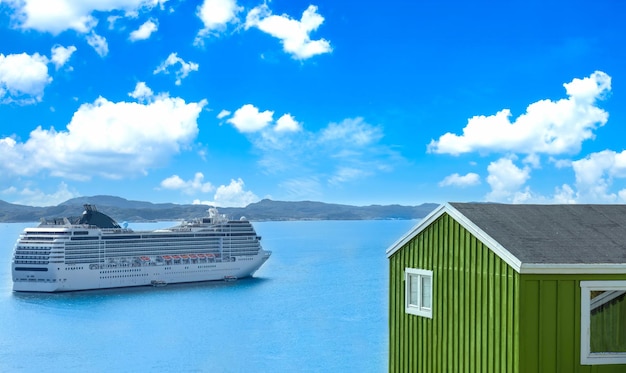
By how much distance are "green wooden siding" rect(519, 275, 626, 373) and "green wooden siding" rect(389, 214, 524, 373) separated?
0.13 metres

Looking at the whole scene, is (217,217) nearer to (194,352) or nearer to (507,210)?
(194,352)

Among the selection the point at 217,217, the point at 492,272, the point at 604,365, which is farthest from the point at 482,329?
the point at 217,217

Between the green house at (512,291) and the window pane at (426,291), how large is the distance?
14mm

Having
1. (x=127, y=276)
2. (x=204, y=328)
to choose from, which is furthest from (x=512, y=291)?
(x=127, y=276)

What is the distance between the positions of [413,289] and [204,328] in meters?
34.8

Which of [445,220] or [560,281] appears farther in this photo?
[445,220]

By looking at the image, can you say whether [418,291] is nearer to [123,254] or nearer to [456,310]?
[456,310]

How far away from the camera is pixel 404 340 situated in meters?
10.6

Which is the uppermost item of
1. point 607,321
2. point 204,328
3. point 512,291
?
point 512,291

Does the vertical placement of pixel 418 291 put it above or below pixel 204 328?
above

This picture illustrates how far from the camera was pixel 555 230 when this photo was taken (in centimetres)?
961

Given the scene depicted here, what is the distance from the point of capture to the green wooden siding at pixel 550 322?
8.57m

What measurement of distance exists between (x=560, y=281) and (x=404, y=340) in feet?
8.93

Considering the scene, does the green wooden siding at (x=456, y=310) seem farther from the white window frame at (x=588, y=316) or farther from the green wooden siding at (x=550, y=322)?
the white window frame at (x=588, y=316)
